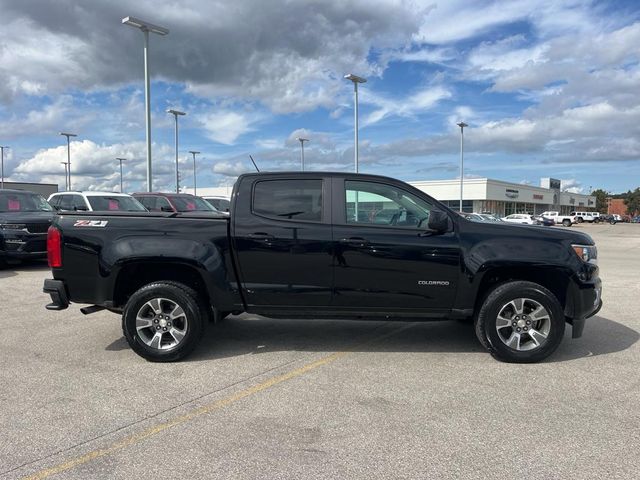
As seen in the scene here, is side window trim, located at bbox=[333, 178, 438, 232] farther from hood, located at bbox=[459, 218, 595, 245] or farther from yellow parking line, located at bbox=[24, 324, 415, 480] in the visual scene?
yellow parking line, located at bbox=[24, 324, 415, 480]

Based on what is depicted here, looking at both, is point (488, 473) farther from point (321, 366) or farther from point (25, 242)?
point (25, 242)

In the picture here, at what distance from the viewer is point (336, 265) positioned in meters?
5.09

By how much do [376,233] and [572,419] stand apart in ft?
7.50

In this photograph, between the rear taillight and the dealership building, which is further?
the dealership building

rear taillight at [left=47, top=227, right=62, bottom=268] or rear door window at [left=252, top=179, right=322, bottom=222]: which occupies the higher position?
rear door window at [left=252, top=179, right=322, bottom=222]

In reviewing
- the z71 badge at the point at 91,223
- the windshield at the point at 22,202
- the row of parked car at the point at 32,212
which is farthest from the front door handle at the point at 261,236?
the windshield at the point at 22,202

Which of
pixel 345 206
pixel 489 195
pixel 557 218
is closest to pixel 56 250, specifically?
pixel 345 206

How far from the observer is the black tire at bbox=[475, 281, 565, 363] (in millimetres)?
5039

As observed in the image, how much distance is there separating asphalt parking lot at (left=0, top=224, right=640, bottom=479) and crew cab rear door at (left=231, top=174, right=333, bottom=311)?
0.71 m

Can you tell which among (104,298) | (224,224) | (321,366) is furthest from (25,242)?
(321,366)

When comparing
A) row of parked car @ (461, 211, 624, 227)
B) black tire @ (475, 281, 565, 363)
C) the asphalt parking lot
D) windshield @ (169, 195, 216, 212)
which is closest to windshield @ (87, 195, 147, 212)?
windshield @ (169, 195, 216, 212)

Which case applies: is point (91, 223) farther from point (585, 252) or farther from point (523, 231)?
point (585, 252)

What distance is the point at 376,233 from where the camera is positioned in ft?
16.7

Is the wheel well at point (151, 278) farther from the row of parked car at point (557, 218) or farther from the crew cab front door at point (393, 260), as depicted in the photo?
the row of parked car at point (557, 218)
